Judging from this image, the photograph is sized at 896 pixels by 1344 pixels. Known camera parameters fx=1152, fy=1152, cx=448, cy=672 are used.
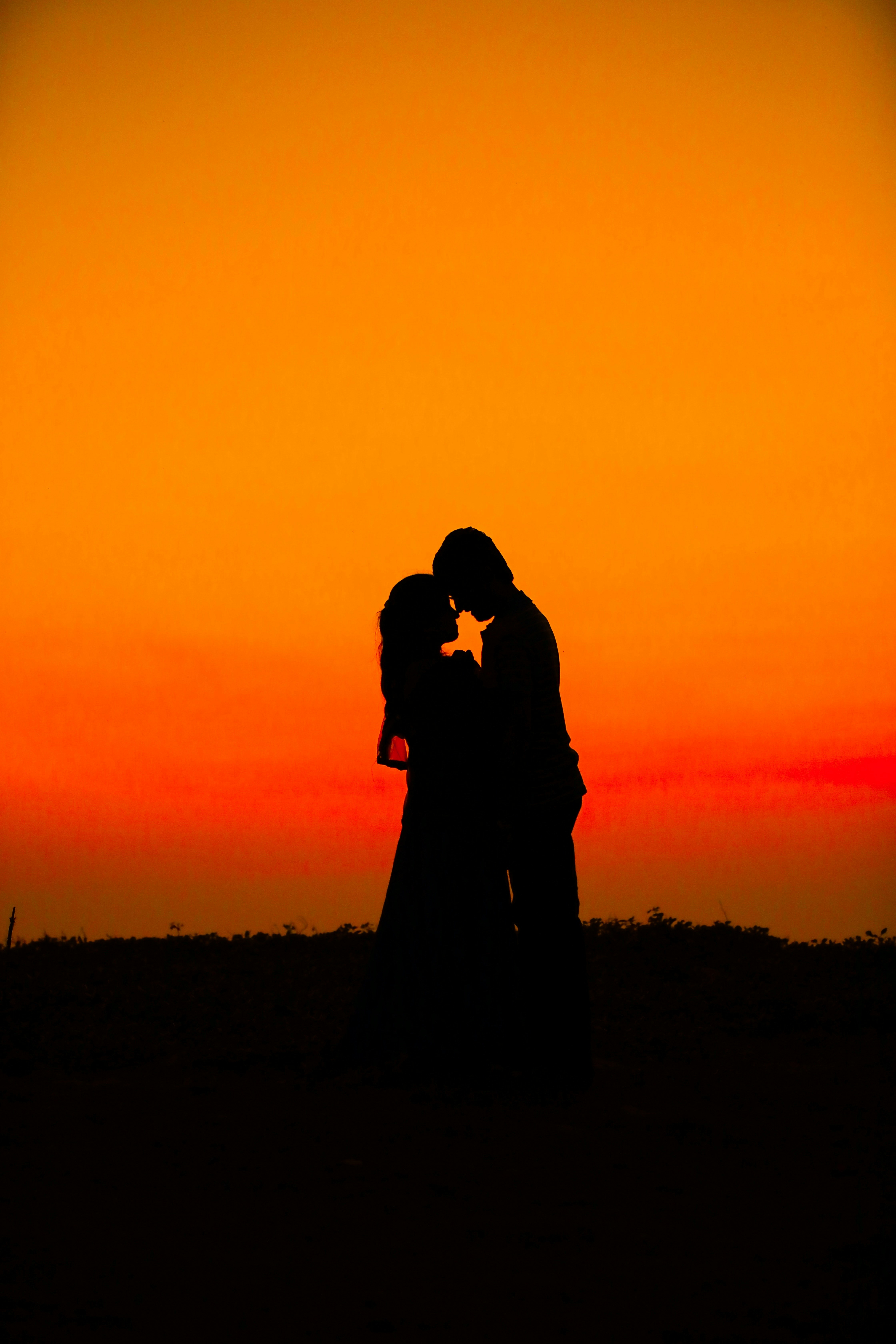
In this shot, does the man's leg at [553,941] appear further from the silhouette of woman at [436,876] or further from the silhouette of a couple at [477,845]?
the silhouette of woman at [436,876]

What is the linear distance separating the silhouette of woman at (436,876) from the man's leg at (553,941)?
0.21 meters

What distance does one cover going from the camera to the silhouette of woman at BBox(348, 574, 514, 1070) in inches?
246

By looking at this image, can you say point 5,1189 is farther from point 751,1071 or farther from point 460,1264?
point 751,1071

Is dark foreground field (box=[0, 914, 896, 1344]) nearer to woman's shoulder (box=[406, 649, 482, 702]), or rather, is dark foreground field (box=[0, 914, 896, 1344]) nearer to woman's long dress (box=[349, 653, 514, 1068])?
woman's long dress (box=[349, 653, 514, 1068])

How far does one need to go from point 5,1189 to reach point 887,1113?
4.27 metres

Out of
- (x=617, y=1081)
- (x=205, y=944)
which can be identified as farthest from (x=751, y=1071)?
(x=205, y=944)

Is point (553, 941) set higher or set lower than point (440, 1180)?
higher

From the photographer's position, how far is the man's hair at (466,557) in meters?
6.11

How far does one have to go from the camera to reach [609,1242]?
4047 millimetres

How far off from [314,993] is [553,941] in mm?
3360

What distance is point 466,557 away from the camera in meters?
6.10

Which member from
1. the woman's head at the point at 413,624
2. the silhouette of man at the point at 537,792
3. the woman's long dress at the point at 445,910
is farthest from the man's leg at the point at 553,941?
the woman's head at the point at 413,624

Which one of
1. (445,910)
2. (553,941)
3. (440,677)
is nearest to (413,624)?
(440,677)

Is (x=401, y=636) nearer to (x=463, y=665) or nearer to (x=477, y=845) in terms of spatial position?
(x=463, y=665)
